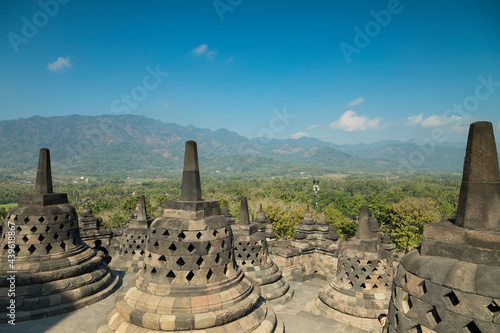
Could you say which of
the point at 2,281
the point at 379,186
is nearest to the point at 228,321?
the point at 2,281

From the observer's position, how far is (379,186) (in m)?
120

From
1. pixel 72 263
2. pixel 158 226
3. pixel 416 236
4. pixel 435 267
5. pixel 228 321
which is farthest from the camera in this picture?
pixel 416 236

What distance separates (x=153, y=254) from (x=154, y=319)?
3.95 ft

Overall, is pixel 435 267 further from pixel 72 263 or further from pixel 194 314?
pixel 72 263

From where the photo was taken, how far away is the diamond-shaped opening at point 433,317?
3.28 metres

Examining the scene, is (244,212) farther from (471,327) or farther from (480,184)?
(471,327)

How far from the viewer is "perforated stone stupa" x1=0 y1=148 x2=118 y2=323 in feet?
26.6

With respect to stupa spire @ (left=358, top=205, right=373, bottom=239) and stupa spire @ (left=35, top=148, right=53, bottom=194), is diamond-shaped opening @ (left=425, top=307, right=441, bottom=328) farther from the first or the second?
stupa spire @ (left=35, top=148, right=53, bottom=194)

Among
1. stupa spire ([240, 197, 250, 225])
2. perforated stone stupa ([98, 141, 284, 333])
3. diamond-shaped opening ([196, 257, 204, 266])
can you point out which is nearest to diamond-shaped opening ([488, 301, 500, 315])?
perforated stone stupa ([98, 141, 284, 333])

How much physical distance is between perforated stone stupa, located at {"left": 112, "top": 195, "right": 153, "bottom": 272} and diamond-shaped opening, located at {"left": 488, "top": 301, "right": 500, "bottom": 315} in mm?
12396

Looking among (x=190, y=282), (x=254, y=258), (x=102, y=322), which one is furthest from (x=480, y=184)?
(x=254, y=258)

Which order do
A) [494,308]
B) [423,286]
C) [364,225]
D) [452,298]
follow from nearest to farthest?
[494,308]
[452,298]
[423,286]
[364,225]

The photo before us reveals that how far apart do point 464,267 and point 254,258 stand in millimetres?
8722

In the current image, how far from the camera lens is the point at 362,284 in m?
9.23
